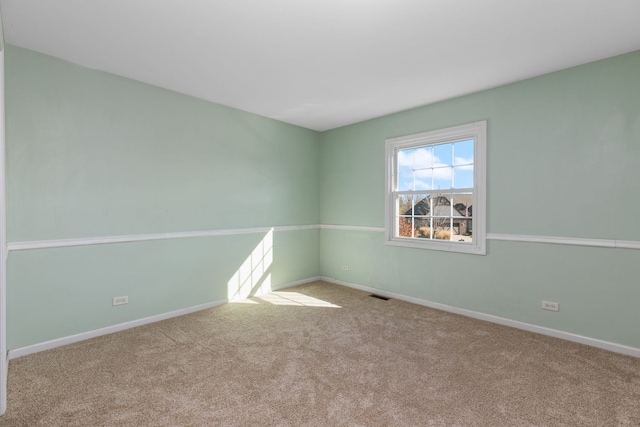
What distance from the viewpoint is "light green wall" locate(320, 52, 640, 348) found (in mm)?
2545

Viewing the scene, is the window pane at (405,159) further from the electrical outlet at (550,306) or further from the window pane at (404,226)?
the electrical outlet at (550,306)

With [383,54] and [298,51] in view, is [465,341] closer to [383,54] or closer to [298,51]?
[383,54]

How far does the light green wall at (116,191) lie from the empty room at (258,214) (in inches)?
0.7

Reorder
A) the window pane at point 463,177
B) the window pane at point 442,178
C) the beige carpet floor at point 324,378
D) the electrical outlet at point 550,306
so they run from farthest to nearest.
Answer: the window pane at point 442,178 < the window pane at point 463,177 < the electrical outlet at point 550,306 < the beige carpet floor at point 324,378

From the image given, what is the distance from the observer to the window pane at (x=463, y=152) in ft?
11.4

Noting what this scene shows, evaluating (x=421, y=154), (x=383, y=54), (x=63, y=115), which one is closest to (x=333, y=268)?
(x=421, y=154)

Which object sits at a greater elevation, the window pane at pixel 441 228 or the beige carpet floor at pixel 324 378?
the window pane at pixel 441 228

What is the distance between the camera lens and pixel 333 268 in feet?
16.1

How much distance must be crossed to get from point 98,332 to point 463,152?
14.0ft

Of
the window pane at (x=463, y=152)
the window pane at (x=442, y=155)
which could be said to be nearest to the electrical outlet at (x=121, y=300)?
the window pane at (x=442, y=155)

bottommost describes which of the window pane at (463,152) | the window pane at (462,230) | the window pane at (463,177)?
the window pane at (462,230)

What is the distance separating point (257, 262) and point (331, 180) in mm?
1745

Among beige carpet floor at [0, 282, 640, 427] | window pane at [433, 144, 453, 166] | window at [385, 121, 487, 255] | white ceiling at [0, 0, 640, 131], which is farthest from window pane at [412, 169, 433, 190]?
beige carpet floor at [0, 282, 640, 427]

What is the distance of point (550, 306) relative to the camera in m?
2.89
